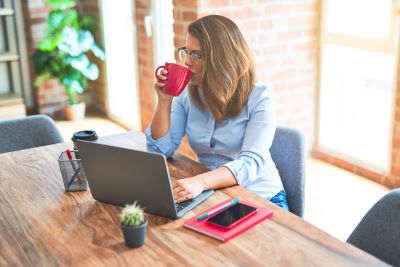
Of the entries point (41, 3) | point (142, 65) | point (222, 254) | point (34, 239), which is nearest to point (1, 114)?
point (41, 3)

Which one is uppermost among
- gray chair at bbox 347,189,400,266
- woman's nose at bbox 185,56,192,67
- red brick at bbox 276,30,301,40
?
woman's nose at bbox 185,56,192,67

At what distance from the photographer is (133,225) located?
1.31 m

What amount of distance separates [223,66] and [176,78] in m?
0.16

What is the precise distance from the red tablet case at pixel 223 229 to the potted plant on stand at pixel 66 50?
10.7ft

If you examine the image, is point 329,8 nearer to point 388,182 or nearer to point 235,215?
point 388,182

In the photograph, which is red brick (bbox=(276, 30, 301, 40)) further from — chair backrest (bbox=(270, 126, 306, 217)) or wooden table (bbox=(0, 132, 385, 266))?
wooden table (bbox=(0, 132, 385, 266))

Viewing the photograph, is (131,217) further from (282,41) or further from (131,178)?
(282,41)

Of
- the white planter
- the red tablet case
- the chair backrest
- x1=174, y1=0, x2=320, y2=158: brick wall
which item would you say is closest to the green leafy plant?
the white planter

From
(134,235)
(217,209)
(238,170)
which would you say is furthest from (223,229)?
(238,170)

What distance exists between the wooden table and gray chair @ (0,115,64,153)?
0.61 m

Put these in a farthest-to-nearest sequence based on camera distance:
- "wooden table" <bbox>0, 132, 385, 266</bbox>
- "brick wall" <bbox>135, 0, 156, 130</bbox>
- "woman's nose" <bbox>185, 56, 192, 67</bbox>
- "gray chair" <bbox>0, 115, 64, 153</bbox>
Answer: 1. "brick wall" <bbox>135, 0, 156, 130</bbox>
2. "gray chair" <bbox>0, 115, 64, 153</bbox>
3. "woman's nose" <bbox>185, 56, 192, 67</bbox>
4. "wooden table" <bbox>0, 132, 385, 266</bbox>

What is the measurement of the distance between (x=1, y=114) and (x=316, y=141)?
2556 millimetres

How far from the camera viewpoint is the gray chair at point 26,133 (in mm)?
2270

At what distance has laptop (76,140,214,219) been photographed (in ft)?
4.62
